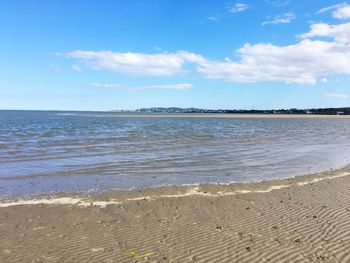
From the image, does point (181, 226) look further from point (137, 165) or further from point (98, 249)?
point (137, 165)

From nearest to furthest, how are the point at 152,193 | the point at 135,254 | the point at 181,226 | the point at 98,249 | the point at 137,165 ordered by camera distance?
the point at 135,254 < the point at 98,249 < the point at 181,226 < the point at 152,193 < the point at 137,165

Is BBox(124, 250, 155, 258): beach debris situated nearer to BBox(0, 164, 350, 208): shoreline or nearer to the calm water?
BBox(0, 164, 350, 208): shoreline

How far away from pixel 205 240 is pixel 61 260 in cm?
282

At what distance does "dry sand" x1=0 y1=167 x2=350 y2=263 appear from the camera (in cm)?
710

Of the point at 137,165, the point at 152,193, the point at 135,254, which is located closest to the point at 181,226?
the point at 135,254

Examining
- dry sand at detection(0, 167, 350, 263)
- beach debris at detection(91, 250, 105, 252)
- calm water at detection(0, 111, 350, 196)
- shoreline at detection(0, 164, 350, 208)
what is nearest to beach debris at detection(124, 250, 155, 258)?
dry sand at detection(0, 167, 350, 263)

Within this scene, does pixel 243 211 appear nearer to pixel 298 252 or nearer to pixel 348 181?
pixel 298 252

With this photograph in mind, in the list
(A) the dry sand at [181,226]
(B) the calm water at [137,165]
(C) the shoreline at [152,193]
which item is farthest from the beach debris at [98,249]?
(B) the calm water at [137,165]

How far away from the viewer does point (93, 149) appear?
24.2 metres

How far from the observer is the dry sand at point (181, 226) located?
7098mm

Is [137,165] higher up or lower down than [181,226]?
lower down

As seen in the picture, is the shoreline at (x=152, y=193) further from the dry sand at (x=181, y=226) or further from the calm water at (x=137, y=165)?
the calm water at (x=137, y=165)

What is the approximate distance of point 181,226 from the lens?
869 centimetres

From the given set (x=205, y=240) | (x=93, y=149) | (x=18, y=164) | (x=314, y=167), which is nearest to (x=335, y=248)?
(x=205, y=240)
